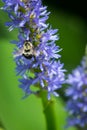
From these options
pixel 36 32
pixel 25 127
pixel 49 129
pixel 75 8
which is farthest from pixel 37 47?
pixel 75 8

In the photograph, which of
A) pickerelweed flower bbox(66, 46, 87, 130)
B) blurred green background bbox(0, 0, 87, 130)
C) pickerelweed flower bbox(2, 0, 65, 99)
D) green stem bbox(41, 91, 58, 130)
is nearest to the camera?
pickerelweed flower bbox(2, 0, 65, 99)

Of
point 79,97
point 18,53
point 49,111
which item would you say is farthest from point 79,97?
point 18,53

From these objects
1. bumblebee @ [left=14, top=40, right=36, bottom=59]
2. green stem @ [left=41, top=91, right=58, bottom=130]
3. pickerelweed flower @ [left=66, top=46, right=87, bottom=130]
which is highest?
pickerelweed flower @ [left=66, top=46, right=87, bottom=130]

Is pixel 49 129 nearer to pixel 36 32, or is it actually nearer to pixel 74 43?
pixel 36 32

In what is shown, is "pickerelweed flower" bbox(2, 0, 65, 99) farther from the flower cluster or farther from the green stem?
the flower cluster

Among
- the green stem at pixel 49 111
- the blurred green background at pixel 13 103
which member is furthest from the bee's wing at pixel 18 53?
the blurred green background at pixel 13 103

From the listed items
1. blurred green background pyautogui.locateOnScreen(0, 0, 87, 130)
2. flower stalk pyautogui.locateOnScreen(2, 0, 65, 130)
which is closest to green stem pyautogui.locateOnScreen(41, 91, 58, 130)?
flower stalk pyautogui.locateOnScreen(2, 0, 65, 130)

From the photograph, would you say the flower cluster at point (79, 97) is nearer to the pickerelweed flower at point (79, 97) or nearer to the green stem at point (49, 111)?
the pickerelweed flower at point (79, 97)
